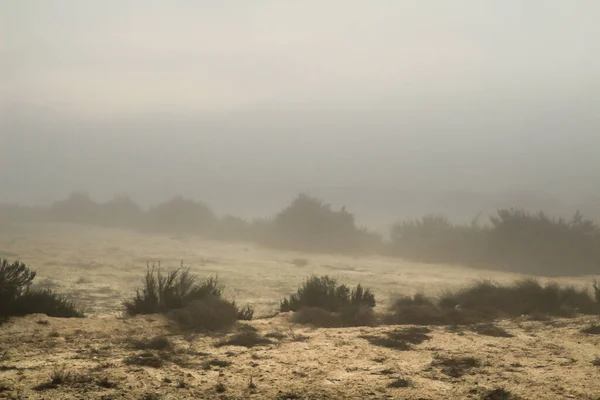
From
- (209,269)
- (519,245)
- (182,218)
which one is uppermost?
(182,218)

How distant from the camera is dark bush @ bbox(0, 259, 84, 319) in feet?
25.5

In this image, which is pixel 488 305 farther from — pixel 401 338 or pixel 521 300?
pixel 401 338

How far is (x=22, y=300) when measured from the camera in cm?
805

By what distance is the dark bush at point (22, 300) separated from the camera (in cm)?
777

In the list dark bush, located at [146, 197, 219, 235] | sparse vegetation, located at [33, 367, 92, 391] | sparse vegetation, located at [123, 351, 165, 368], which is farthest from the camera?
dark bush, located at [146, 197, 219, 235]

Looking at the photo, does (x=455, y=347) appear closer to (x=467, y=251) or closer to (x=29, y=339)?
(x=29, y=339)

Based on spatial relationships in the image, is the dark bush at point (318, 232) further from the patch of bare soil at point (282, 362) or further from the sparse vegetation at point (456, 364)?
the sparse vegetation at point (456, 364)

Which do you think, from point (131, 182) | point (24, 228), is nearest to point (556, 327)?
point (24, 228)

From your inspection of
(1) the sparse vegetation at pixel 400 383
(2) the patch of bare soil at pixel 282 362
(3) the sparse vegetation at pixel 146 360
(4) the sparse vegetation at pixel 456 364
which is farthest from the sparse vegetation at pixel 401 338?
(3) the sparse vegetation at pixel 146 360

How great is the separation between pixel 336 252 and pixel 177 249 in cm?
887

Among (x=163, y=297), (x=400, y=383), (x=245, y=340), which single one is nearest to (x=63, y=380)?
(x=245, y=340)

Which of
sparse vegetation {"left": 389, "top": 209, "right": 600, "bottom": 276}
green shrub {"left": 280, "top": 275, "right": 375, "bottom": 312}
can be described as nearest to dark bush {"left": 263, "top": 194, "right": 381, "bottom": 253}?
sparse vegetation {"left": 389, "top": 209, "right": 600, "bottom": 276}

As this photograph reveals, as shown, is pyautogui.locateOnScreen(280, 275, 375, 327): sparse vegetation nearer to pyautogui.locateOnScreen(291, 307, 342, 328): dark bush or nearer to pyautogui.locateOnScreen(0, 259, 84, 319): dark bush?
pyautogui.locateOnScreen(291, 307, 342, 328): dark bush

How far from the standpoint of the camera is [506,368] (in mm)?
6059
